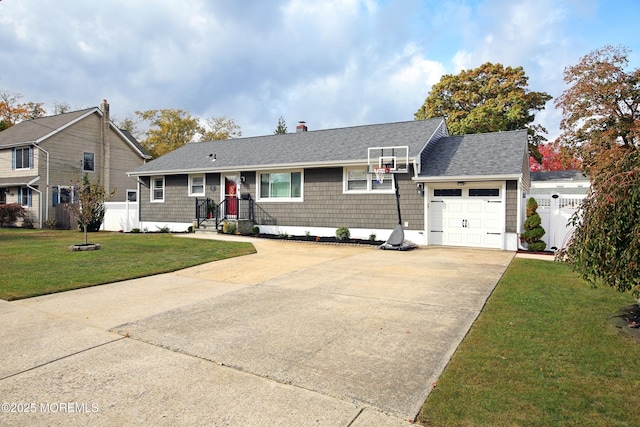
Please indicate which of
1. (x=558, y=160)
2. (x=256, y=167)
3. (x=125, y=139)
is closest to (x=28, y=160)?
(x=125, y=139)

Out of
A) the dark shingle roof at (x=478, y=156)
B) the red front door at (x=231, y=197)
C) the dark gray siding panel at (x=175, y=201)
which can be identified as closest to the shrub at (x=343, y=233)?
the dark shingle roof at (x=478, y=156)

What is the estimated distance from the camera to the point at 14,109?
36906mm

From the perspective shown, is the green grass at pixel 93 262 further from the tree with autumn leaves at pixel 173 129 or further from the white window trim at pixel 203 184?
the tree with autumn leaves at pixel 173 129

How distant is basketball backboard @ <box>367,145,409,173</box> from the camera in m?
13.4

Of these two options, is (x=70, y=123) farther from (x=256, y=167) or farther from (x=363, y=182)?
(x=363, y=182)

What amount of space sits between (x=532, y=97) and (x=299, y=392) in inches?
1129

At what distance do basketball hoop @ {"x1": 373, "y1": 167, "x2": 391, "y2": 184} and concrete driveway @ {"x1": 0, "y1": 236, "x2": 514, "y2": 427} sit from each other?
20.7 feet

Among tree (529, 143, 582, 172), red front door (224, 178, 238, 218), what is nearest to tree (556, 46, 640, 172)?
tree (529, 143, 582, 172)

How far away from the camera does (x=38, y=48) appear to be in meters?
17.1

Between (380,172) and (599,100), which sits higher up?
(599,100)

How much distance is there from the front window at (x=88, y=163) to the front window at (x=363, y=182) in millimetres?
20685

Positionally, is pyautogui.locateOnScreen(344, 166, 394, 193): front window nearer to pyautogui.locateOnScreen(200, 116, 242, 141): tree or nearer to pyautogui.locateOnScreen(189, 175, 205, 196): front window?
pyautogui.locateOnScreen(189, 175, 205, 196): front window

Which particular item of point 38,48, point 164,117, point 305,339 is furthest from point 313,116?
point 305,339

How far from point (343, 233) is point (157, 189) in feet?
35.4
